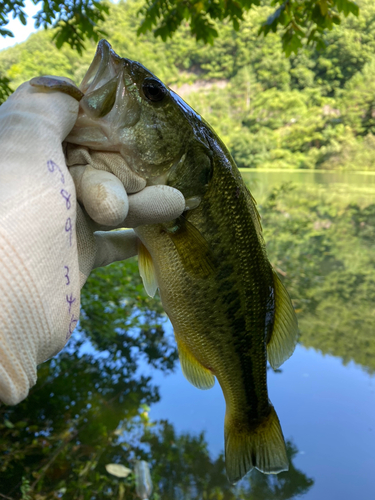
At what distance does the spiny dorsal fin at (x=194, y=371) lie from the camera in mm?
1308

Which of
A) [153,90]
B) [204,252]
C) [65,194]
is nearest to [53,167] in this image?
[65,194]

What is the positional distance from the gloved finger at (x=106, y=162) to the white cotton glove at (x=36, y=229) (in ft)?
0.22

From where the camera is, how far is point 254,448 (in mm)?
Answer: 1376

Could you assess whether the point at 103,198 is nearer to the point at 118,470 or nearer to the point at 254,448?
the point at 254,448

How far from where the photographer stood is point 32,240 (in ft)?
2.06

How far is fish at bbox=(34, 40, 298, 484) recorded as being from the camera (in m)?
0.93

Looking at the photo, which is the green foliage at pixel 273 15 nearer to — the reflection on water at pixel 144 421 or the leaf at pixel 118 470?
the reflection on water at pixel 144 421

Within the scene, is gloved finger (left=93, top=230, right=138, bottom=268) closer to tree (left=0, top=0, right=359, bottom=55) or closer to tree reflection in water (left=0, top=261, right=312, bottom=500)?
tree reflection in water (left=0, top=261, right=312, bottom=500)

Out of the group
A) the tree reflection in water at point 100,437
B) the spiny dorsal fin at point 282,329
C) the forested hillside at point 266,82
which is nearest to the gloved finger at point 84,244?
the spiny dorsal fin at point 282,329

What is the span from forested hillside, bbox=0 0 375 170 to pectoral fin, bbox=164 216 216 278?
23.8m

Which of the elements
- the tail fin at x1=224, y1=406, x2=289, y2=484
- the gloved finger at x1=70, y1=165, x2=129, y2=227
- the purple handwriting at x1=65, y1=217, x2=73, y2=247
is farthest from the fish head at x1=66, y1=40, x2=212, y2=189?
the tail fin at x1=224, y1=406, x2=289, y2=484

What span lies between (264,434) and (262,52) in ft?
126

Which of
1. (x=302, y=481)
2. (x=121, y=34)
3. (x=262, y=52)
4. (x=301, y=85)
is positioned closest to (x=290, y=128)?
(x=301, y=85)

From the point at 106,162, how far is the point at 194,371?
2.75 feet
